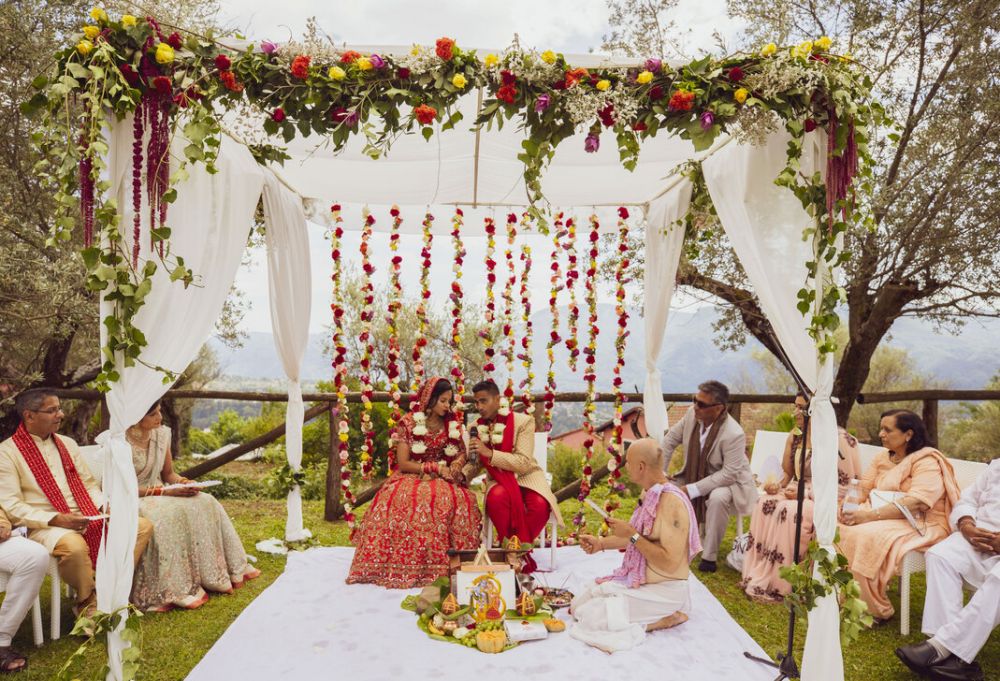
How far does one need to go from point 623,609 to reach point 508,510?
134 cm

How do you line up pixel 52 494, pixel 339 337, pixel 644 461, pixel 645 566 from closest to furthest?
1. pixel 644 461
2. pixel 645 566
3. pixel 52 494
4. pixel 339 337

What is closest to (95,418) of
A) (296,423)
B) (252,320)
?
(252,320)

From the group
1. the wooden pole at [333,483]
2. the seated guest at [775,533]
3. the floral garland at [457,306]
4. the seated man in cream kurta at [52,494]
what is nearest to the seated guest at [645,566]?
the seated guest at [775,533]

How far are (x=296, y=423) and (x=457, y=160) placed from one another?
8.34 ft

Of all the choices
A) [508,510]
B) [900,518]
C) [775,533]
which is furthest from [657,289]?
[900,518]

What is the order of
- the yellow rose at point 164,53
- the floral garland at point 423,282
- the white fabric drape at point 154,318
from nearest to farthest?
the yellow rose at point 164,53 < the white fabric drape at point 154,318 < the floral garland at point 423,282

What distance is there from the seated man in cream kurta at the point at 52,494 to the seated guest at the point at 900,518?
439cm

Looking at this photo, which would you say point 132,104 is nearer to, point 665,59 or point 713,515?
point 665,59

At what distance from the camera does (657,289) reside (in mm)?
5637

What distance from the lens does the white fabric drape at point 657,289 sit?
5445 millimetres

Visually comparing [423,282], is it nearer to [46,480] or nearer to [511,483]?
[511,483]

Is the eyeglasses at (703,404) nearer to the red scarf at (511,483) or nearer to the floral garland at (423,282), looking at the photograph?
the red scarf at (511,483)

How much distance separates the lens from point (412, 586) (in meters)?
4.61

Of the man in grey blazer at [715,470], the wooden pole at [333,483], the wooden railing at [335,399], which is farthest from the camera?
the wooden pole at [333,483]
